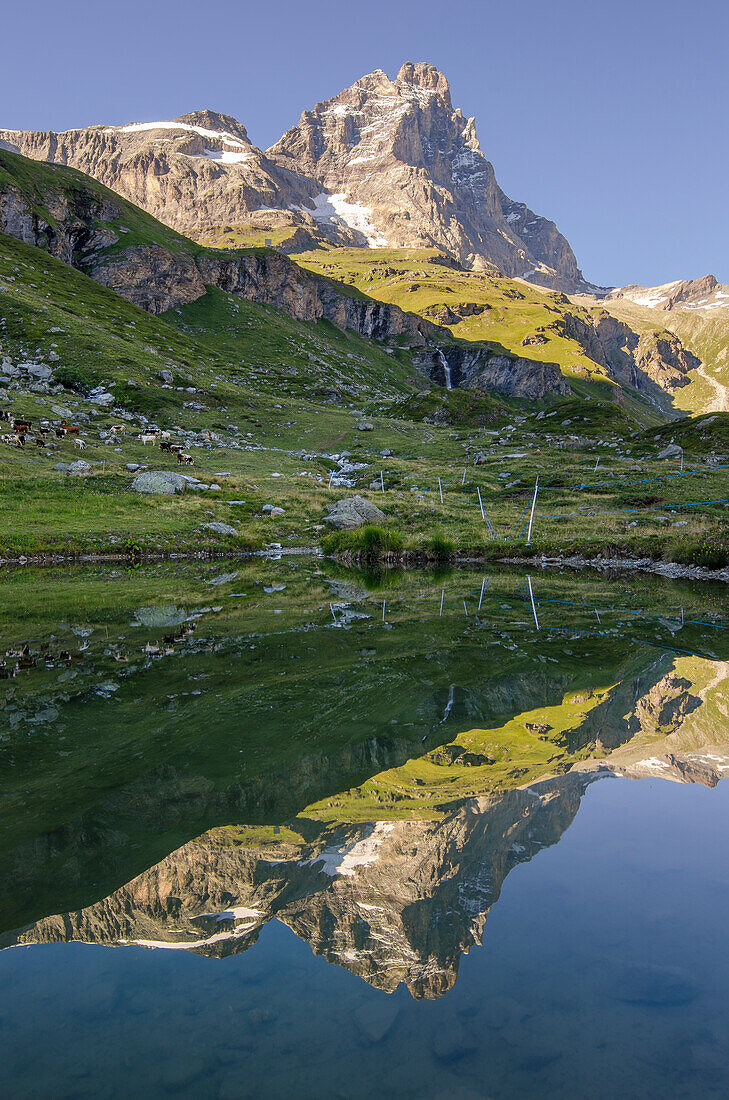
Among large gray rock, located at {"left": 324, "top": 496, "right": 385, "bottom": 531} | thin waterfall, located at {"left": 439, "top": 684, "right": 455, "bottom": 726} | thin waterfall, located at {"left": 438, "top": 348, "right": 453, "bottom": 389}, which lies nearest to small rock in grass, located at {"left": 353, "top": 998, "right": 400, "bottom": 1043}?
thin waterfall, located at {"left": 439, "top": 684, "right": 455, "bottom": 726}

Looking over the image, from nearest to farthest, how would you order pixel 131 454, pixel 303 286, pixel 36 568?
pixel 36 568 < pixel 131 454 < pixel 303 286

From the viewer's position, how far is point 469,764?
864 cm

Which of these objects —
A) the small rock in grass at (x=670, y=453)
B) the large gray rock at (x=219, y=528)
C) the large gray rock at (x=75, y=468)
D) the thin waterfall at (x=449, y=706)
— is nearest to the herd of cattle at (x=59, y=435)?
the large gray rock at (x=75, y=468)

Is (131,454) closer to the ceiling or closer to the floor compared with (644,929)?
closer to the ceiling

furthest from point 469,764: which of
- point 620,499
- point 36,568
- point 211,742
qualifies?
point 620,499

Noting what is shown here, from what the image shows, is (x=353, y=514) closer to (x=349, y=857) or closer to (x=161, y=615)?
(x=161, y=615)

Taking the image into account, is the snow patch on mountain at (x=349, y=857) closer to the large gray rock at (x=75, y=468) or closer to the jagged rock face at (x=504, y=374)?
the large gray rock at (x=75, y=468)

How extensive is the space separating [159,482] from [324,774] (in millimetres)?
41928

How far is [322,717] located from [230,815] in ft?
13.2

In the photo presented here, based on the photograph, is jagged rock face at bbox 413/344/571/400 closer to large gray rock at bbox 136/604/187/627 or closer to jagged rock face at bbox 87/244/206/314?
jagged rock face at bbox 87/244/206/314

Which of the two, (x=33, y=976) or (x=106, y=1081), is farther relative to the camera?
(x=33, y=976)

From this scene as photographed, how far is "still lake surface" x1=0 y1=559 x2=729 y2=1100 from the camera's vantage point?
3891mm

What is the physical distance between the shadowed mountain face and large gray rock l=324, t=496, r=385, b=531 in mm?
29221

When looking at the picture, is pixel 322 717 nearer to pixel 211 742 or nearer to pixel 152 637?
pixel 211 742
